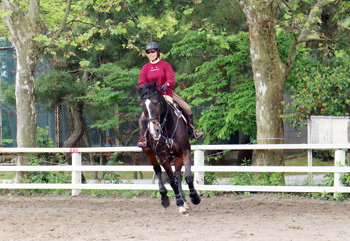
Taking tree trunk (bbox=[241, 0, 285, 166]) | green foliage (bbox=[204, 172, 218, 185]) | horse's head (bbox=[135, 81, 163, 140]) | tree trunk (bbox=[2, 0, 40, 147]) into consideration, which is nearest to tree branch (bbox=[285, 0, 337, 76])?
tree trunk (bbox=[241, 0, 285, 166])

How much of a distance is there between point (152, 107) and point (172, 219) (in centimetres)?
221

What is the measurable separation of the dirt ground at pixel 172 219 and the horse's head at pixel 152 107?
1666 mm

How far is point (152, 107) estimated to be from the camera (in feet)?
28.6

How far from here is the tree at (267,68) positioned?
12492 millimetres

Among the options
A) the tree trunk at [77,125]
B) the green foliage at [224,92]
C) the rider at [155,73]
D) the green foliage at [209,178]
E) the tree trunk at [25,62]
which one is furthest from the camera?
the tree trunk at [77,125]

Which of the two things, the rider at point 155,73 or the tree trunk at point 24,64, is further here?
the tree trunk at point 24,64

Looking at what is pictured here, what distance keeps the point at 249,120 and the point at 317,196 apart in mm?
3811

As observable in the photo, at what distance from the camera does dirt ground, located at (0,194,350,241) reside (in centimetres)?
773

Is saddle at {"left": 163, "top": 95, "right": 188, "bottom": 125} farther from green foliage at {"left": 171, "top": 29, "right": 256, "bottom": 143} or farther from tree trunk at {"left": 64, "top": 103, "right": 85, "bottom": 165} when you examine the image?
tree trunk at {"left": 64, "top": 103, "right": 85, "bottom": 165}

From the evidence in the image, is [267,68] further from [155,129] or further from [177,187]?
[155,129]

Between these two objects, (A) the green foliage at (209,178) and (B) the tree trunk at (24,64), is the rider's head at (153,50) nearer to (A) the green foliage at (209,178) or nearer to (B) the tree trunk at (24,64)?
(A) the green foliage at (209,178)

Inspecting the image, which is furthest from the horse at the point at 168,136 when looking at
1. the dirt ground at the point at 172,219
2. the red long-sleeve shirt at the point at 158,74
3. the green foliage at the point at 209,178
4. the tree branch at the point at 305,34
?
the tree branch at the point at 305,34

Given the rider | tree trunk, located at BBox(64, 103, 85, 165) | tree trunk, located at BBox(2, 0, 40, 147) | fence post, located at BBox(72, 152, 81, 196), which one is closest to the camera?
the rider

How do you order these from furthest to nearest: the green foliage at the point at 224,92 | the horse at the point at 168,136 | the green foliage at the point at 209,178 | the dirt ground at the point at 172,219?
the green foliage at the point at 224,92 → the green foliage at the point at 209,178 → the horse at the point at 168,136 → the dirt ground at the point at 172,219
